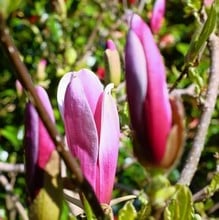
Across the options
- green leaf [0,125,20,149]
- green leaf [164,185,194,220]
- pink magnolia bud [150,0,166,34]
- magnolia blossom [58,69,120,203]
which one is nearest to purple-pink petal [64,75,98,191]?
magnolia blossom [58,69,120,203]

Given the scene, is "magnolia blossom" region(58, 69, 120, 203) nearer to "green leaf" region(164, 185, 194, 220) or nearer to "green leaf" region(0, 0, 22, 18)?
"green leaf" region(164, 185, 194, 220)

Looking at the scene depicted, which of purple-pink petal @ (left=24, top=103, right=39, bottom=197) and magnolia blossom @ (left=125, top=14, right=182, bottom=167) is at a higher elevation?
magnolia blossom @ (left=125, top=14, right=182, bottom=167)

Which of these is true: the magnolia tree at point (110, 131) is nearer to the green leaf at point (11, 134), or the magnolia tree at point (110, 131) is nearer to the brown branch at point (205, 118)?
the brown branch at point (205, 118)

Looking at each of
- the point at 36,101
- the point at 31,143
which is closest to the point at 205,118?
the point at 31,143

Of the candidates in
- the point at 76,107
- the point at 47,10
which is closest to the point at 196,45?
the point at 76,107

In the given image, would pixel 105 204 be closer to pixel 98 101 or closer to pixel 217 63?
pixel 98 101

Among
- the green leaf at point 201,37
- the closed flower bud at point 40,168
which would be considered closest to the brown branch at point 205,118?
the green leaf at point 201,37
